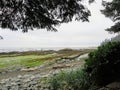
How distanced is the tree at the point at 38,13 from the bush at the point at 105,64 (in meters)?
3.04

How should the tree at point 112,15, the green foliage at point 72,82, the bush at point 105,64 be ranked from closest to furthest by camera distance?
the bush at point 105,64, the green foliage at point 72,82, the tree at point 112,15

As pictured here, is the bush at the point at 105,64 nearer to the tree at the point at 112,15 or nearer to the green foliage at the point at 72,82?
the green foliage at the point at 72,82

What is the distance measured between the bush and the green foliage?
356 millimetres

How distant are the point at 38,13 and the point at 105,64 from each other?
3.93 metres

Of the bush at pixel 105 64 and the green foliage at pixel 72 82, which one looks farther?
the green foliage at pixel 72 82

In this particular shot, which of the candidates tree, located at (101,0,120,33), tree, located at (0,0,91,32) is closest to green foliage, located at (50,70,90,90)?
tree, located at (0,0,91,32)

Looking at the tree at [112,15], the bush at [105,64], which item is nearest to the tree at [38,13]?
the bush at [105,64]

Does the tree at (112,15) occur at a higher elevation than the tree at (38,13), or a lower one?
higher

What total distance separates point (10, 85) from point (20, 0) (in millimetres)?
8241

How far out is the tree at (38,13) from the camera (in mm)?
8922

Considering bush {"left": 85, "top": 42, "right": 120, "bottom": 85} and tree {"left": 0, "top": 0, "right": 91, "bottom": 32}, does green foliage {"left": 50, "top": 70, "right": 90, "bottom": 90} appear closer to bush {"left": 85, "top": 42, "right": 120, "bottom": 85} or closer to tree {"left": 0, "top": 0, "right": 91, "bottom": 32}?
bush {"left": 85, "top": 42, "right": 120, "bottom": 85}

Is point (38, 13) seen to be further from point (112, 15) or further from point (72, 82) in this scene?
point (112, 15)

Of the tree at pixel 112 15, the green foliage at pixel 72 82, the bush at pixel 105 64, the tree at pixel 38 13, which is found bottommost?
the green foliage at pixel 72 82

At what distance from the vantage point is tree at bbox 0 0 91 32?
8922 millimetres
